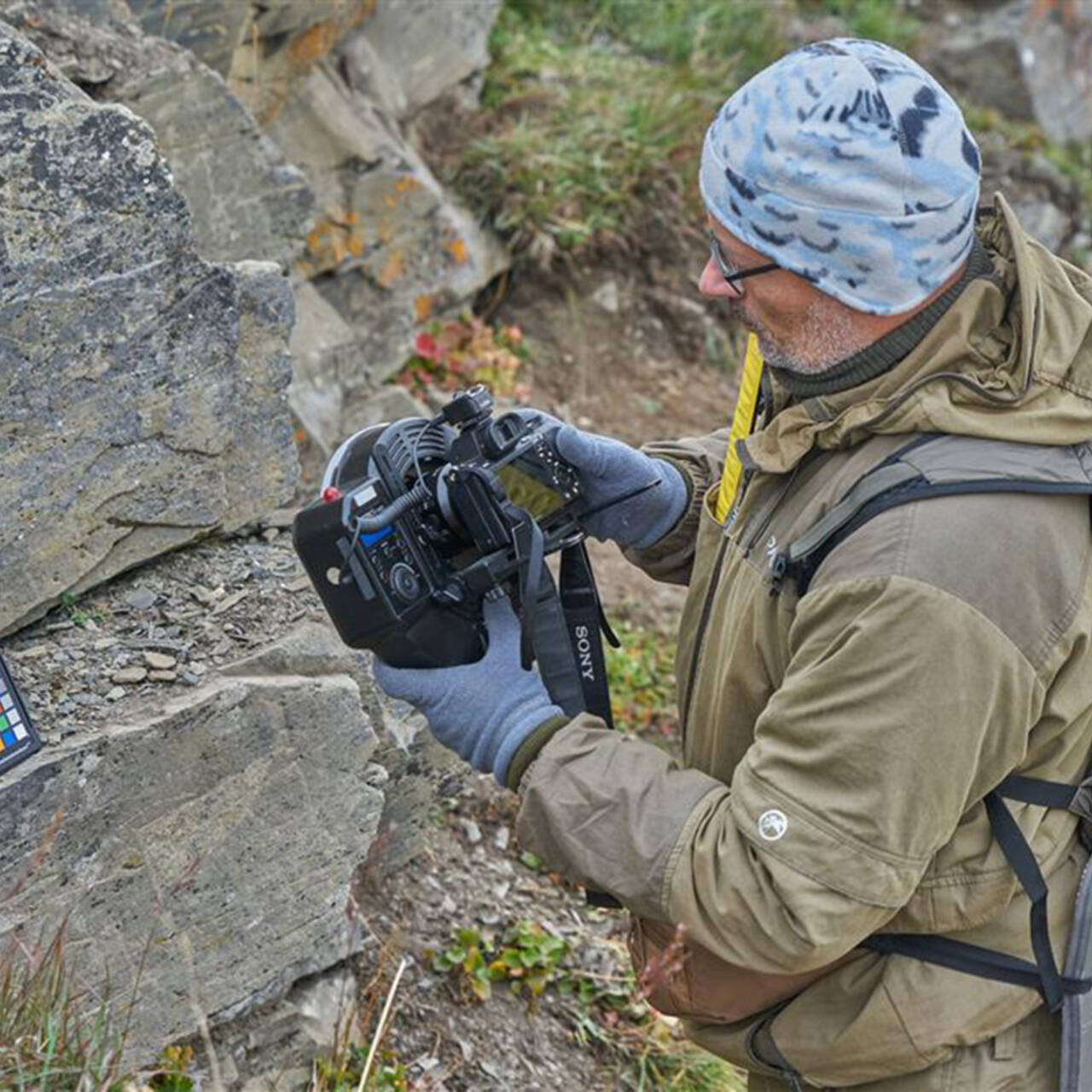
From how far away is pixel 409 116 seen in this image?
23.6 ft

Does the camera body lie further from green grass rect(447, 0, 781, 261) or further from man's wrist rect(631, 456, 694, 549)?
green grass rect(447, 0, 781, 261)

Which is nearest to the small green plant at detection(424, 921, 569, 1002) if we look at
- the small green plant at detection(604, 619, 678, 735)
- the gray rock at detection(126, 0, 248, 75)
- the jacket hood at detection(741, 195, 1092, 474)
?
the small green plant at detection(604, 619, 678, 735)

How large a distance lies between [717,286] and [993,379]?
518 millimetres

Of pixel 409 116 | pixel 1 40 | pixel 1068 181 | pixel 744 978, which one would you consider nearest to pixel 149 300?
pixel 1 40

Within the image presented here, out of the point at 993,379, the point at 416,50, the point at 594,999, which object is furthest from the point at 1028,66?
the point at 993,379

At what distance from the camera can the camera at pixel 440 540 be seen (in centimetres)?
284

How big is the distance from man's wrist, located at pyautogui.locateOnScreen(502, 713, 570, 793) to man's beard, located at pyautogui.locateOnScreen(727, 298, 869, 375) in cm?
78

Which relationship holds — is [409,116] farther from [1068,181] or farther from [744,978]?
[744,978]

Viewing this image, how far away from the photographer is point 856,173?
8.26ft

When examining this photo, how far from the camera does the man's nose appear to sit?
277cm

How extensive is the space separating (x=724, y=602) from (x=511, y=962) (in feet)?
6.58

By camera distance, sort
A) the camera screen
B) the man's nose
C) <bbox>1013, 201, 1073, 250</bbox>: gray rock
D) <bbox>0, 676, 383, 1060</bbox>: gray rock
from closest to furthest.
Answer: the man's nose, the camera screen, <bbox>0, 676, 383, 1060</bbox>: gray rock, <bbox>1013, 201, 1073, 250</bbox>: gray rock

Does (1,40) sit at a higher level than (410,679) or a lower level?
higher

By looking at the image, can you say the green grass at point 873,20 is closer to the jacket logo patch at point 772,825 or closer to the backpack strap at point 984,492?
the backpack strap at point 984,492
